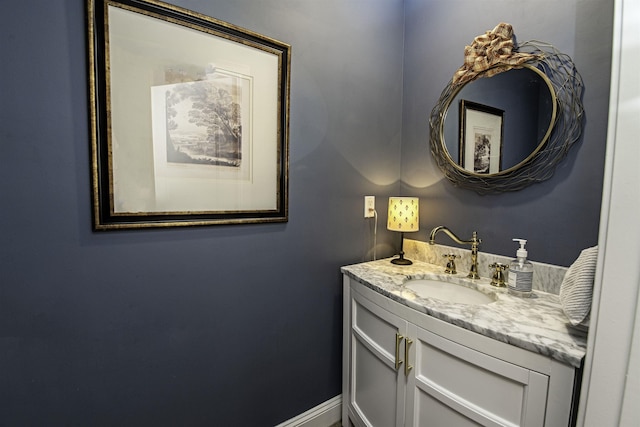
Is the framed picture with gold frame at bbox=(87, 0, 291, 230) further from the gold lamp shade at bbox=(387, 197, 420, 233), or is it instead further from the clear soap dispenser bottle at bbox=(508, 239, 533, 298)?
the clear soap dispenser bottle at bbox=(508, 239, 533, 298)

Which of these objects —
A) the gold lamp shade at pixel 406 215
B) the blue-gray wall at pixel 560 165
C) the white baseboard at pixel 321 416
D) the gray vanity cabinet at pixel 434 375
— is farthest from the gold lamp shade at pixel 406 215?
the white baseboard at pixel 321 416

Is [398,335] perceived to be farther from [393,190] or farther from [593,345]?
[393,190]

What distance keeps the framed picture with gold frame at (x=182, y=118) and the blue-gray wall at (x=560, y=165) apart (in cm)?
81

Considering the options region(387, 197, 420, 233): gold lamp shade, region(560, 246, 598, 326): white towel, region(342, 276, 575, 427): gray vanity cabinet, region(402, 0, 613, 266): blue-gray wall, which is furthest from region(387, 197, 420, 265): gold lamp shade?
region(560, 246, 598, 326): white towel

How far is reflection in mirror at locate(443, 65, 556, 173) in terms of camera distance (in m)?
1.15

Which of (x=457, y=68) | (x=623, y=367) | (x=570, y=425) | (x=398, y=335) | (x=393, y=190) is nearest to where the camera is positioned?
(x=623, y=367)

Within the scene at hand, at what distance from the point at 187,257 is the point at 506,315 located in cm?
116

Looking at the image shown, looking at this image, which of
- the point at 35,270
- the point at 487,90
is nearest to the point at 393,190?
the point at 487,90

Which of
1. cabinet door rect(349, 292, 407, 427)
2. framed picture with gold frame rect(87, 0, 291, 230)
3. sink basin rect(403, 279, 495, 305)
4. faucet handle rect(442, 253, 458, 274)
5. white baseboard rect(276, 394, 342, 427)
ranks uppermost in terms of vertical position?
framed picture with gold frame rect(87, 0, 291, 230)

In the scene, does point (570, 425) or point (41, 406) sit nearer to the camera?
point (570, 425)

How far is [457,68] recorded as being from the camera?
4.72 ft

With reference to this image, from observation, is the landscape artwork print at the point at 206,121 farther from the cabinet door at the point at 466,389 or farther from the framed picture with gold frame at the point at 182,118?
the cabinet door at the point at 466,389

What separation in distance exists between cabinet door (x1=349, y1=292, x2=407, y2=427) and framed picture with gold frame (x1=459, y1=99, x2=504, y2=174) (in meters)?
0.83

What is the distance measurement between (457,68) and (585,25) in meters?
0.49
